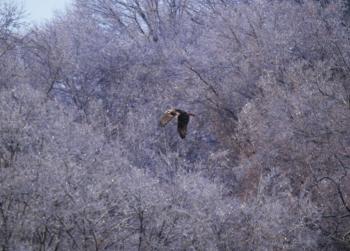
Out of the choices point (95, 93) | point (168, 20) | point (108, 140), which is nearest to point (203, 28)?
point (168, 20)

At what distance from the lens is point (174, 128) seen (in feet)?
64.4

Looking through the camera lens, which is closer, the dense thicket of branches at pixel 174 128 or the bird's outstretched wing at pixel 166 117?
the bird's outstretched wing at pixel 166 117

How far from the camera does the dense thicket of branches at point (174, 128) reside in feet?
39.7

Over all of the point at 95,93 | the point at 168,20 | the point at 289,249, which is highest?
the point at 168,20

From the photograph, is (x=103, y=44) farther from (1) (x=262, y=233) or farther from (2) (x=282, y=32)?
(1) (x=262, y=233)

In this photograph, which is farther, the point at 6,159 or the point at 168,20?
the point at 168,20

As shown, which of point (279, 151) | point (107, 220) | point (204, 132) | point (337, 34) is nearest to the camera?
point (107, 220)

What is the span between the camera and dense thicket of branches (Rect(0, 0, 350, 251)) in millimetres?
12094

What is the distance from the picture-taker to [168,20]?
27.3 meters

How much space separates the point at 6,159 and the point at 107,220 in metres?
2.56

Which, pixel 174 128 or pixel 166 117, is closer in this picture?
pixel 166 117

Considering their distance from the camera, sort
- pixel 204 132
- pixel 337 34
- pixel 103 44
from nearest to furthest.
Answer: pixel 337 34 < pixel 204 132 < pixel 103 44

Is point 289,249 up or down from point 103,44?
down

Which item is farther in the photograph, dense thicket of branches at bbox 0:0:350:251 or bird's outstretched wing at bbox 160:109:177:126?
dense thicket of branches at bbox 0:0:350:251
